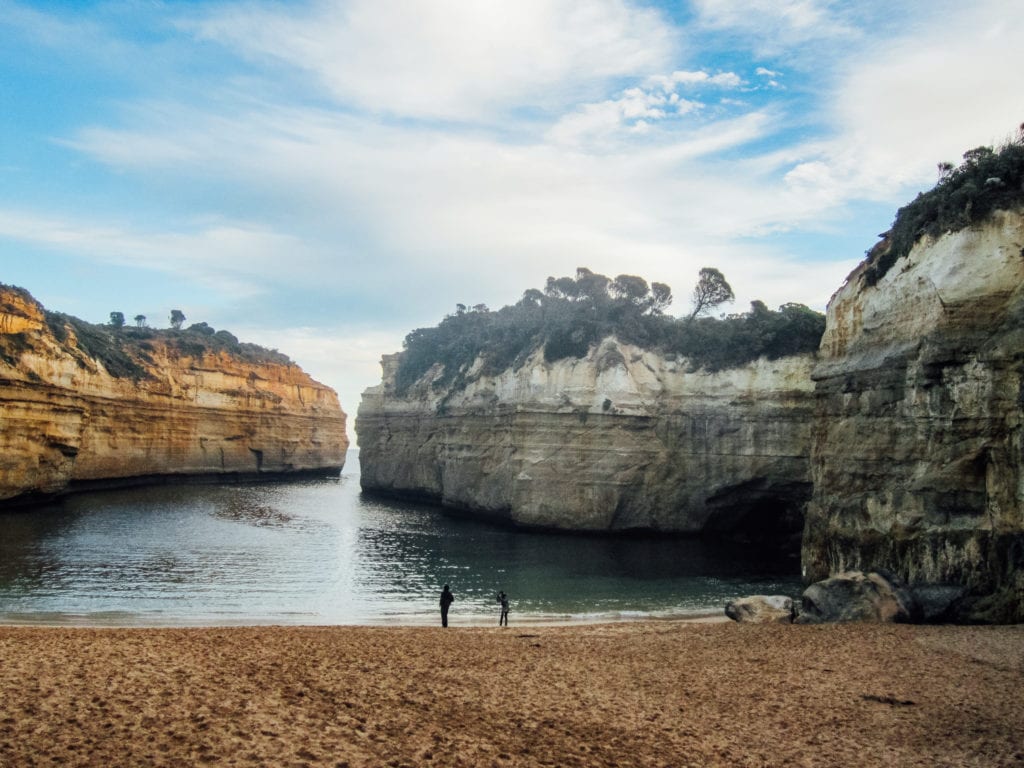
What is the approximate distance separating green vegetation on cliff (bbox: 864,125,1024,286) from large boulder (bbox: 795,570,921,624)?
9702mm

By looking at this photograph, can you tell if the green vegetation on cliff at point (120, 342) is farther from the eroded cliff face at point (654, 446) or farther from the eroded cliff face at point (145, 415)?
the eroded cliff face at point (654, 446)

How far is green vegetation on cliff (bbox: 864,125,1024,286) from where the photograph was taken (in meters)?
18.4

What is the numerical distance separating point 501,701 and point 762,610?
38.5 feet

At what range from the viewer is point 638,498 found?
39000 mm

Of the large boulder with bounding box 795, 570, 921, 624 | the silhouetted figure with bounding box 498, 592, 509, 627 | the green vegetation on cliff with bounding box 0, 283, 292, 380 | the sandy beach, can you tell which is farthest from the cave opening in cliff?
the green vegetation on cliff with bounding box 0, 283, 292, 380

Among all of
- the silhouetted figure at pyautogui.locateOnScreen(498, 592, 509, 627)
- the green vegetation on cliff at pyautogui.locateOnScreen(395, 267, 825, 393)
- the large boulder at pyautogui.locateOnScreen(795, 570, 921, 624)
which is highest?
the green vegetation on cliff at pyautogui.locateOnScreen(395, 267, 825, 393)

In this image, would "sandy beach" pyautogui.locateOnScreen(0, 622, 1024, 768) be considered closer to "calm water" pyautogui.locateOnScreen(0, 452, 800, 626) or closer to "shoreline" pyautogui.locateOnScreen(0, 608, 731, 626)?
"shoreline" pyautogui.locateOnScreen(0, 608, 731, 626)

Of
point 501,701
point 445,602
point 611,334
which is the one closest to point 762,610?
point 445,602

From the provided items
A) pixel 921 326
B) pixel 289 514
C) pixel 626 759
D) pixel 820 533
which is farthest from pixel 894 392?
pixel 289 514

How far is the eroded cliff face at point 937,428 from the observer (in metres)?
16.5

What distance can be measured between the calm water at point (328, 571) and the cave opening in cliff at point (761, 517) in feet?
9.47

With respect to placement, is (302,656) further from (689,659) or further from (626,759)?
(689,659)

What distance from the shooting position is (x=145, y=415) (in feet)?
204

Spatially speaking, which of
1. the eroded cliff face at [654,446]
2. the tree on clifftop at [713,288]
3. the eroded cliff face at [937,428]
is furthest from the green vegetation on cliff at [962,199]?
the tree on clifftop at [713,288]
